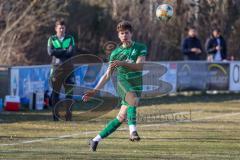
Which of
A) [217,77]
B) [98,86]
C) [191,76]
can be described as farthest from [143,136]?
[217,77]

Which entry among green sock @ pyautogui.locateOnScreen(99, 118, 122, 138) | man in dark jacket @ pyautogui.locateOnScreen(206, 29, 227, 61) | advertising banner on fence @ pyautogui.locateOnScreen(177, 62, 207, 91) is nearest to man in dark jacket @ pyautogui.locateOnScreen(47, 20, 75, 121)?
green sock @ pyautogui.locateOnScreen(99, 118, 122, 138)

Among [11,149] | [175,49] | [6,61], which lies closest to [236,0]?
[175,49]

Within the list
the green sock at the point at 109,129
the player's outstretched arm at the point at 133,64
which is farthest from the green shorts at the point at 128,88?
the green sock at the point at 109,129

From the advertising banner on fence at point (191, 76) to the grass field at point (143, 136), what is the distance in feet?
14.0

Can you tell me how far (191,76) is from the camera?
25.1 meters

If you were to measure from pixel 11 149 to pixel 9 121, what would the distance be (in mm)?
4239

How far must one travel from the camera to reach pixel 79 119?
17203mm

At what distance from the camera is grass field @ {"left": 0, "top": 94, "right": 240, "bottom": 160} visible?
11.9 metres

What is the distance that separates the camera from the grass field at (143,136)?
1193cm

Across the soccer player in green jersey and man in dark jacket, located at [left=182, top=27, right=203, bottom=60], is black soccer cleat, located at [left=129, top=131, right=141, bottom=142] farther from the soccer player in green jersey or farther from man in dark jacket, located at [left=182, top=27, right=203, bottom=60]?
man in dark jacket, located at [left=182, top=27, right=203, bottom=60]

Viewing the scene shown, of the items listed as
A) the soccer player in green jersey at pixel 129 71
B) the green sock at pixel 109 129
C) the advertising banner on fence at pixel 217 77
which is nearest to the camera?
the green sock at pixel 109 129

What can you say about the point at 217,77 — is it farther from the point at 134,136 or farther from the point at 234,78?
the point at 134,136

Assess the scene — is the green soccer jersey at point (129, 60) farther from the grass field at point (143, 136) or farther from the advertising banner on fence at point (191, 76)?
the advertising banner on fence at point (191, 76)

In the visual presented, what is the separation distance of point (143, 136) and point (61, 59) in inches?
129
